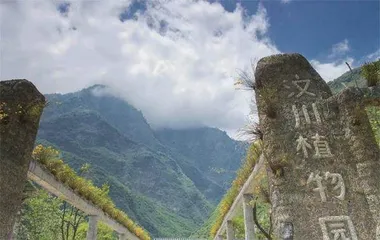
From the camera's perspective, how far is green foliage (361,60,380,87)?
17.1 feet

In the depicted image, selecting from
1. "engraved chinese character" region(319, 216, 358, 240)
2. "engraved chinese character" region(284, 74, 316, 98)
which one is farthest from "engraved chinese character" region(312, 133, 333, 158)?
"engraved chinese character" region(319, 216, 358, 240)

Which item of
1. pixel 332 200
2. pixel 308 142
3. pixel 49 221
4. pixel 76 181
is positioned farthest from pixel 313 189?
pixel 49 221

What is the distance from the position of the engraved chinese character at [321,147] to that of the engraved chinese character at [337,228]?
915mm

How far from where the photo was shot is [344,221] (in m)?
4.42

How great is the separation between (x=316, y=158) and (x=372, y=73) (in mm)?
1647

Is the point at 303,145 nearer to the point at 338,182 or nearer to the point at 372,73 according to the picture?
the point at 338,182

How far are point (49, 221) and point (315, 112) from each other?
19.7 meters

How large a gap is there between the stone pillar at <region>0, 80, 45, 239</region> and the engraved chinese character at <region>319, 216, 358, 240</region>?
4929mm

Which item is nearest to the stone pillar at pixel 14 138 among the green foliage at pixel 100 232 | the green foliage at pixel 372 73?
the green foliage at pixel 372 73

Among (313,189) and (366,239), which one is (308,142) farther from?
(366,239)

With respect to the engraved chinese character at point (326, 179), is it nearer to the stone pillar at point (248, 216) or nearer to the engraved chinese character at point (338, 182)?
the engraved chinese character at point (338, 182)

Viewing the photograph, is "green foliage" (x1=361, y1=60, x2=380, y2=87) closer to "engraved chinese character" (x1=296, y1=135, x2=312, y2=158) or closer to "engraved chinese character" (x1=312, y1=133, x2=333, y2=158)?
"engraved chinese character" (x1=312, y1=133, x2=333, y2=158)

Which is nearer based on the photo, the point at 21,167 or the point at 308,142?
the point at 308,142

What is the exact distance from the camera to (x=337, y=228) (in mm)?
4383
